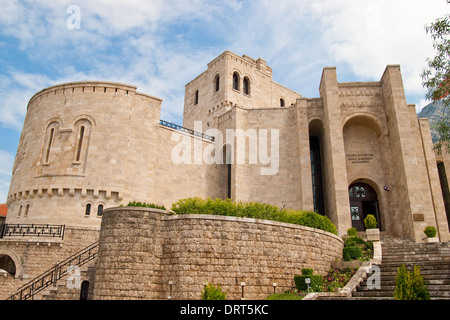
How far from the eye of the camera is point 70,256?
54.7 feet

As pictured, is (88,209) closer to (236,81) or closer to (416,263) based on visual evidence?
(416,263)

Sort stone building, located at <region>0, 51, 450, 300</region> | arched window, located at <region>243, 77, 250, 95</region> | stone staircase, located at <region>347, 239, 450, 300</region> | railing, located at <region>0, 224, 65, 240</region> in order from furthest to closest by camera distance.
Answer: arched window, located at <region>243, 77, 250, 95</region> → stone building, located at <region>0, 51, 450, 300</region> → railing, located at <region>0, 224, 65, 240</region> → stone staircase, located at <region>347, 239, 450, 300</region>

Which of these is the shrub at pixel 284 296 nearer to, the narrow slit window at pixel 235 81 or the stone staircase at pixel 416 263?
the stone staircase at pixel 416 263

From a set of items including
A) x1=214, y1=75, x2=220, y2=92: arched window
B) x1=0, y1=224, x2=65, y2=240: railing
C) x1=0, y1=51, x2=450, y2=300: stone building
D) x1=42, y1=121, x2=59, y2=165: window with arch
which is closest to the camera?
x1=0, y1=224, x2=65, y2=240: railing

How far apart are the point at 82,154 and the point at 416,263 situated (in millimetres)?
17930

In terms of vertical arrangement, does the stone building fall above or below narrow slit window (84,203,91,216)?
above

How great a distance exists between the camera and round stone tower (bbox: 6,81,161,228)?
63.9ft

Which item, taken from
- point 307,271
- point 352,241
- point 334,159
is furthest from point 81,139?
point 352,241

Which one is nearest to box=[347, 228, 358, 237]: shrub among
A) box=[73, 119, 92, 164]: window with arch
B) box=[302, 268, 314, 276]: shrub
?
box=[302, 268, 314, 276]: shrub

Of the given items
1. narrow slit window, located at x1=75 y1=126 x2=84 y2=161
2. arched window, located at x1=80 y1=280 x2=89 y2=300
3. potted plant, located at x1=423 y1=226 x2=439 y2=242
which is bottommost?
arched window, located at x1=80 y1=280 x2=89 y2=300

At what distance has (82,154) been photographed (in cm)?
2022

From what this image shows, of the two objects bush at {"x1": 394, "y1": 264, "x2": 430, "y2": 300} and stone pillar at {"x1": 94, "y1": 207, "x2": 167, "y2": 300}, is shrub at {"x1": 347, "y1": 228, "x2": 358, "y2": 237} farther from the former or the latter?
stone pillar at {"x1": 94, "y1": 207, "x2": 167, "y2": 300}

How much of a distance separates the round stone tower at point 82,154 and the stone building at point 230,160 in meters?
0.06

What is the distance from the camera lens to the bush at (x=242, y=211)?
41.2 feet
